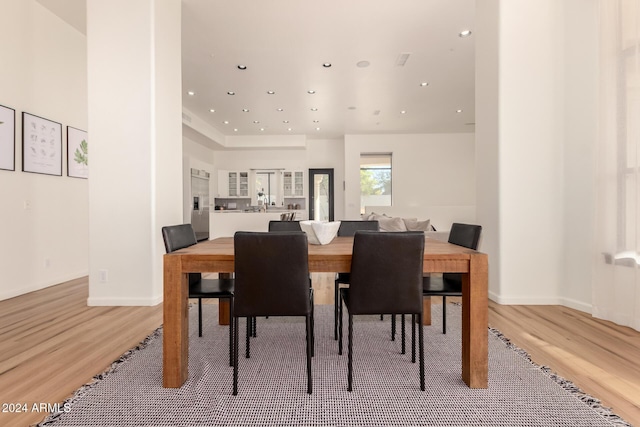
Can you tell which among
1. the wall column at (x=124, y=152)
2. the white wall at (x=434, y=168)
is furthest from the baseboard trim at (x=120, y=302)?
the white wall at (x=434, y=168)

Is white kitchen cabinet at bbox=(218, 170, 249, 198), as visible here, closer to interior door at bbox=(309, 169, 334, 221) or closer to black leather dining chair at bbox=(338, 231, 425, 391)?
interior door at bbox=(309, 169, 334, 221)

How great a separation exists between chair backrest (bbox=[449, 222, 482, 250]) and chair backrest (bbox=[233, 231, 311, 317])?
1.22 m

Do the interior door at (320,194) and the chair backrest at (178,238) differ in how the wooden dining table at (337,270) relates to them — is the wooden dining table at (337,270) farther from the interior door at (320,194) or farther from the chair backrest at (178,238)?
the interior door at (320,194)

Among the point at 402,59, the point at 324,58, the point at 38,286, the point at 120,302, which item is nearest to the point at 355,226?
the point at 120,302

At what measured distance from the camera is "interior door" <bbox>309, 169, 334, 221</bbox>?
10180 millimetres

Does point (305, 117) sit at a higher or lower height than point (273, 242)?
higher

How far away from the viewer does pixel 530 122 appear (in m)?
3.15

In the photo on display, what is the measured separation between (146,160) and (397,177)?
755 cm

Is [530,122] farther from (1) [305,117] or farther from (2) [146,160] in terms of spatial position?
(1) [305,117]

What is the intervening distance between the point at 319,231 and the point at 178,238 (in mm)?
950

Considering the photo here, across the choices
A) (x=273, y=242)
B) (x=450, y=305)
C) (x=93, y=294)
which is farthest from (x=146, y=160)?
(x=450, y=305)

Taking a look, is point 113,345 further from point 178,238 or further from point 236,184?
point 236,184

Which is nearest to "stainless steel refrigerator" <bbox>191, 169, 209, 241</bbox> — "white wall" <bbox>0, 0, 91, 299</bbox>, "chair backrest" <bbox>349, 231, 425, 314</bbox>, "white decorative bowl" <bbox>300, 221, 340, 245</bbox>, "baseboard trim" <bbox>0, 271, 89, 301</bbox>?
"white wall" <bbox>0, 0, 91, 299</bbox>

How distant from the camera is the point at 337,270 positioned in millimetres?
1716
